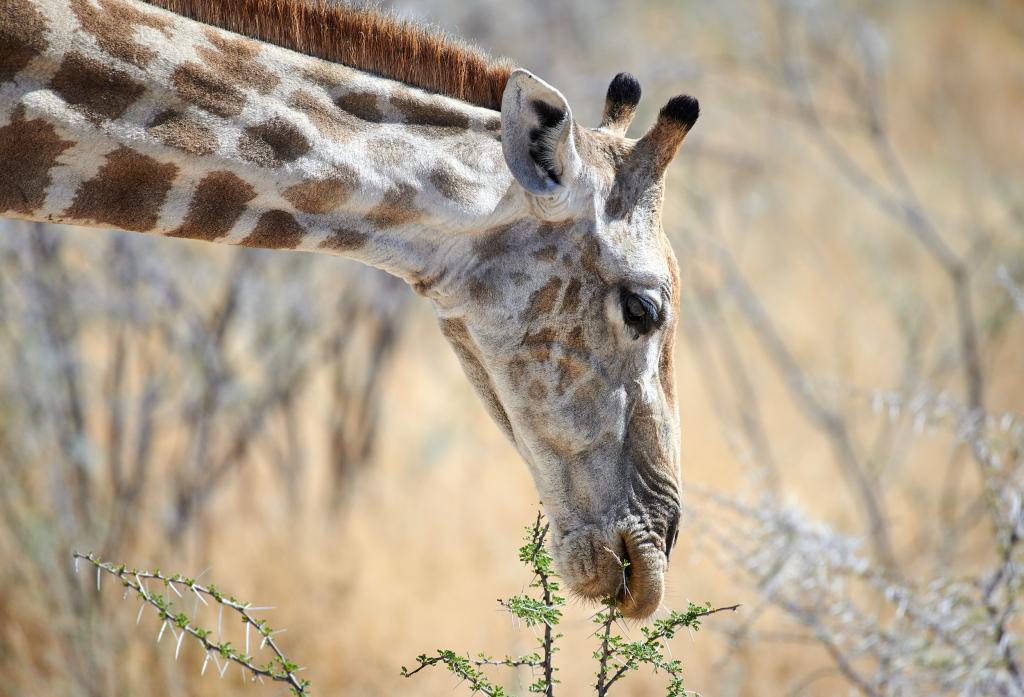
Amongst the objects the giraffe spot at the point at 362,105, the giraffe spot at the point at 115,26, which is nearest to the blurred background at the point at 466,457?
the giraffe spot at the point at 362,105

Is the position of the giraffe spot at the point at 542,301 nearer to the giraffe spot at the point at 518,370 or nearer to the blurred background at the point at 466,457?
the giraffe spot at the point at 518,370

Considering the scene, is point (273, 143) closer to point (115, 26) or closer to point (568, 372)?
point (115, 26)

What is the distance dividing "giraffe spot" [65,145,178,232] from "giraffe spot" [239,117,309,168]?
178 millimetres

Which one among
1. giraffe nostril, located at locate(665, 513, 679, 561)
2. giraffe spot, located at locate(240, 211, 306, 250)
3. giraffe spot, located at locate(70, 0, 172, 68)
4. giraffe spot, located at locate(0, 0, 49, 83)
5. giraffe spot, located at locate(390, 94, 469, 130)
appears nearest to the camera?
giraffe spot, located at locate(0, 0, 49, 83)

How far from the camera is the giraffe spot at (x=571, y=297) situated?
279cm

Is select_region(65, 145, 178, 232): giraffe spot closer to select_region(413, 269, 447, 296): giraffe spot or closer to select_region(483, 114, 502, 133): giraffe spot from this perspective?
select_region(413, 269, 447, 296): giraffe spot

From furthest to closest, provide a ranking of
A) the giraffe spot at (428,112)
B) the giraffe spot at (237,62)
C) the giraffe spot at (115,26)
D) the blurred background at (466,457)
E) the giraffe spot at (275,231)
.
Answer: the blurred background at (466,457) < the giraffe spot at (428,112) < the giraffe spot at (275,231) < the giraffe spot at (237,62) < the giraffe spot at (115,26)

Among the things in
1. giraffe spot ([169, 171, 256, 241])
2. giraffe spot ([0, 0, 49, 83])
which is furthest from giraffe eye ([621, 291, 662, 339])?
giraffe spot ([0, 0, 49, 83])

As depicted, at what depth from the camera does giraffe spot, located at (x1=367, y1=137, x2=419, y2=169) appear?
8.75ft

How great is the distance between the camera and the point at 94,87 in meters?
2.34

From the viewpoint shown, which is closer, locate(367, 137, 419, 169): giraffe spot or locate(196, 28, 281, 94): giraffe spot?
locate(196, 28, 281, 94): giraffe spot

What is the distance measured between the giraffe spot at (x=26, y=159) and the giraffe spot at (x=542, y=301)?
1.15 metres

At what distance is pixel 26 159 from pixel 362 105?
2.62ft

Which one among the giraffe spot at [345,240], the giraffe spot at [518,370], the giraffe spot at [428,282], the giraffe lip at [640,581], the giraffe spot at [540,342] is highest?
the giraffe spot at [428,282]
